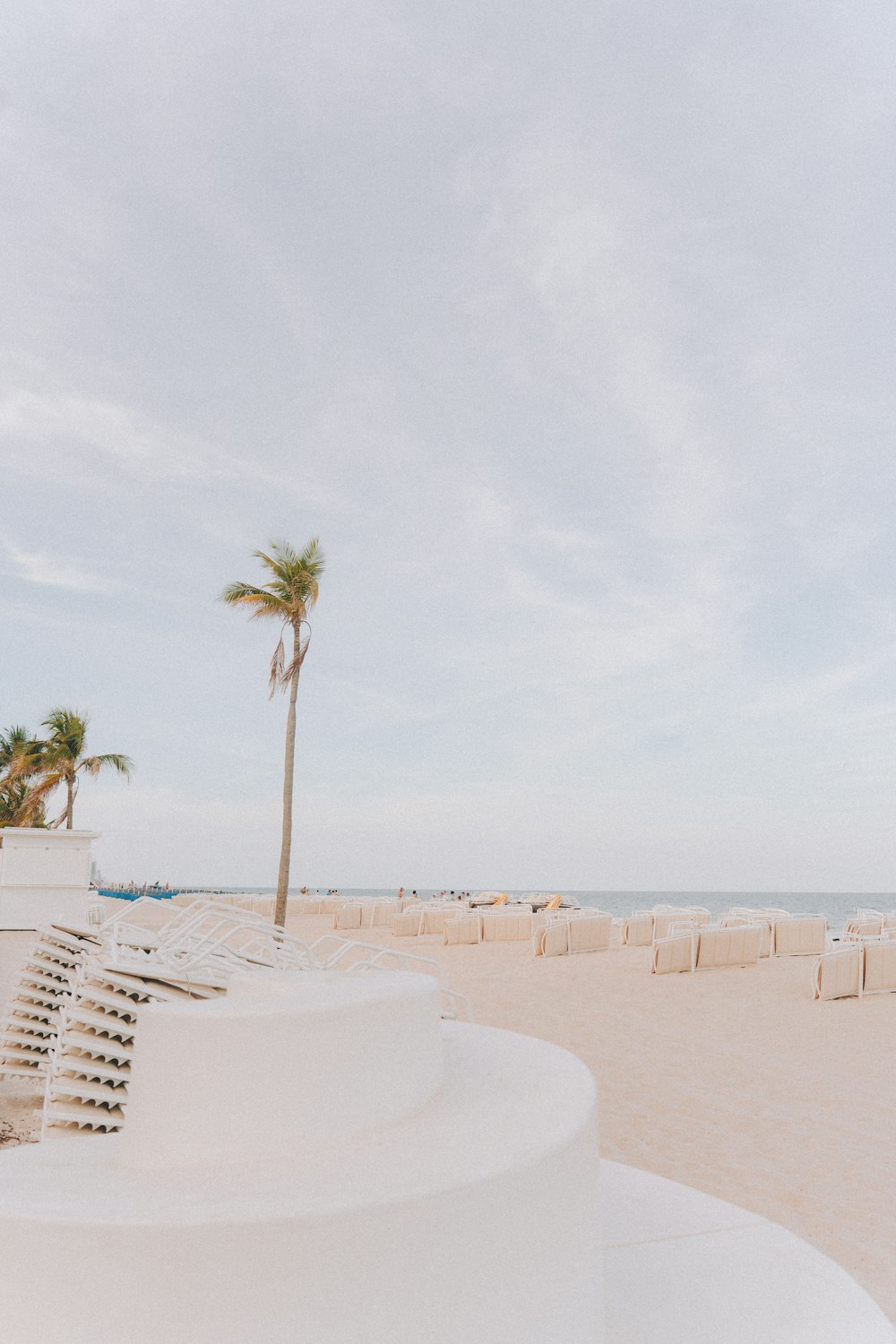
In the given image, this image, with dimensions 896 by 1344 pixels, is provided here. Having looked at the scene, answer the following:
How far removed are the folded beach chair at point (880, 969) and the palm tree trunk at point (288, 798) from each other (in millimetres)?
10823

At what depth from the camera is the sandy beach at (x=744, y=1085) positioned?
4.39m

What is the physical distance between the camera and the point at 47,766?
30.5m

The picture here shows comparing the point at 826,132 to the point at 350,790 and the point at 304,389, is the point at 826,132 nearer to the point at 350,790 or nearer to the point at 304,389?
the point at 304,389

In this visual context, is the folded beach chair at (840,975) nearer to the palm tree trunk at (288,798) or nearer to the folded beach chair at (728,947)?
the folded beach chair at (728,947)

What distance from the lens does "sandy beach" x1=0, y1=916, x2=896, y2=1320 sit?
4.39m

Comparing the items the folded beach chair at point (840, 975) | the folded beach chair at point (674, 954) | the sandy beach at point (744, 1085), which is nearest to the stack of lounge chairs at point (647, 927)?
the folded beach chair at point (674, 954)

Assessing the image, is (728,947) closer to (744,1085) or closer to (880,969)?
(880,969)

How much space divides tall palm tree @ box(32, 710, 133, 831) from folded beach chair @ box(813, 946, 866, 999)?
1020 inches

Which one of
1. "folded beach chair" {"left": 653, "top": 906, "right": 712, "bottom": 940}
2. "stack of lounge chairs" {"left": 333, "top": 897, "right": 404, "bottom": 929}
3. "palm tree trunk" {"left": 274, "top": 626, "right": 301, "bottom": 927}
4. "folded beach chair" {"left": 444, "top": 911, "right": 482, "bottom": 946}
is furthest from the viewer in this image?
"stack of lounge chairs" {"left": 333, "top": 897, "right": 404, "bottom": 929}

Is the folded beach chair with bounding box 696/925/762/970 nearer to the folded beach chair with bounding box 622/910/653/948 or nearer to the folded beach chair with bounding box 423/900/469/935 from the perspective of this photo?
the folded beach chair with bounding box 622/910/653/948

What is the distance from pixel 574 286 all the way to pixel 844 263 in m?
6.69

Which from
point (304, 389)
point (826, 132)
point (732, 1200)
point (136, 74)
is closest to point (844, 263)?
point (826, 132)

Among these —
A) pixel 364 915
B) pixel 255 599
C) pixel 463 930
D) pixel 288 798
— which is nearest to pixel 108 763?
pixel 364 915

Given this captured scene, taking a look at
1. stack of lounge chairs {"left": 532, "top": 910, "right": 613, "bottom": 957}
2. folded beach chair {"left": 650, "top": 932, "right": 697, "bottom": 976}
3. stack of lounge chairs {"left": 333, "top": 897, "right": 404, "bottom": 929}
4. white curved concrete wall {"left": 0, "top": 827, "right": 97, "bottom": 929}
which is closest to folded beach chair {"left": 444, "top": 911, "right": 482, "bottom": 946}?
stack of lounge chairs {"left": 532, "top": 910, "right": 613, "bottom": 957}
